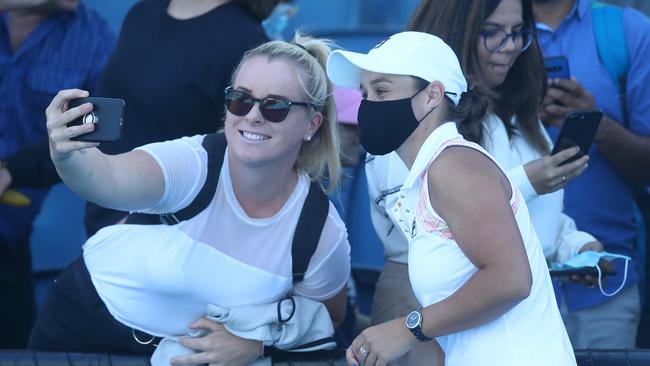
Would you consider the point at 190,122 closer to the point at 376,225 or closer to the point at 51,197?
the point at 376,225

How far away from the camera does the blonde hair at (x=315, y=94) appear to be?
288 centimetres

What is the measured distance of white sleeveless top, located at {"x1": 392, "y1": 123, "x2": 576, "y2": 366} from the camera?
223 centimetres

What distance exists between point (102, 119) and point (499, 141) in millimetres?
1199

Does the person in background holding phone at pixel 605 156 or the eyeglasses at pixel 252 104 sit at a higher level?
the eyeglasses at pixel 252 104

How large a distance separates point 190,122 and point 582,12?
4.68 ft

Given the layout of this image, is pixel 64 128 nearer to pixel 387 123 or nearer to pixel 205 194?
pixel 205 194

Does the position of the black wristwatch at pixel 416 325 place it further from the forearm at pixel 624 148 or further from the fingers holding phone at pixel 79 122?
the forearm at pixel 624 148

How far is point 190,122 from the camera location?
3182 mm

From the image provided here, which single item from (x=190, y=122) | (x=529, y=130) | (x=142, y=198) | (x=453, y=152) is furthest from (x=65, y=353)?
(x=529, y=130)

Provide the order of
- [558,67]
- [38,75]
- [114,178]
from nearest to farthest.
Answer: [114,178] → [558,67] → [38,75]

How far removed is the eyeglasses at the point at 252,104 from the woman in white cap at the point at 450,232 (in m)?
0.35

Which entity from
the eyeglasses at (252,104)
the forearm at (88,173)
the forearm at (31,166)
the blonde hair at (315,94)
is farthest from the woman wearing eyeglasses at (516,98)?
the forearm at (31,166)

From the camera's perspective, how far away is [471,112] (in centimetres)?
265

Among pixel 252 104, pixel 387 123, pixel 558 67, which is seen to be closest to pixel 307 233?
pixel 252 104
